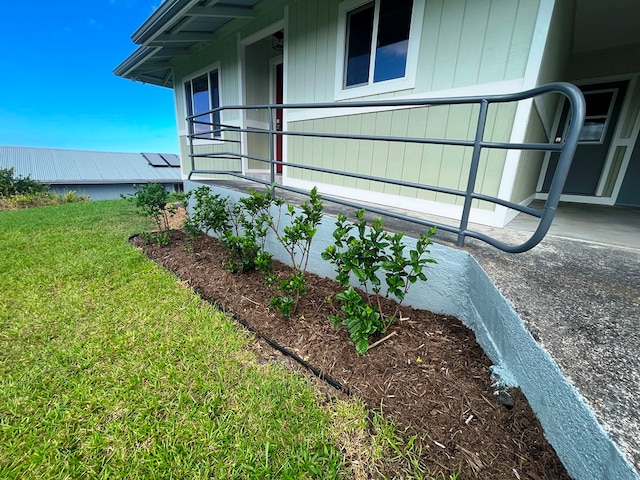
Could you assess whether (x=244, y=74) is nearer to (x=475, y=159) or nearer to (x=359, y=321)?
(x=475, y=159)

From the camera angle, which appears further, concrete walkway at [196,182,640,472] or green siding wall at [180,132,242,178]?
green siding wall at [180,132,242,178]

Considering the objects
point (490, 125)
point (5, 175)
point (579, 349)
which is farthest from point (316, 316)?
point (5, 175)

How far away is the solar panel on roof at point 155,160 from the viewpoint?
2221cm

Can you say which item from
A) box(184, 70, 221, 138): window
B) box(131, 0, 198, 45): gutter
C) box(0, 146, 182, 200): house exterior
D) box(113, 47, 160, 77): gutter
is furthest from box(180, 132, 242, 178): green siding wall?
box(0, 146, 182, 200): house exterior

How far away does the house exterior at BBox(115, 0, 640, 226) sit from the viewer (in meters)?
2.39

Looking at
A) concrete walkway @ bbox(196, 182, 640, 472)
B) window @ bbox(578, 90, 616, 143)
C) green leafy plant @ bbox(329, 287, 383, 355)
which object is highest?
window @ bbox(578, 90, 616, 143)

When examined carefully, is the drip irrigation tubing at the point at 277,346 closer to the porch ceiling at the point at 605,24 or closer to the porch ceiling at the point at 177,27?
the porch ceiling at the point at 177,27

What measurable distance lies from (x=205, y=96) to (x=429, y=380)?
7.34 m

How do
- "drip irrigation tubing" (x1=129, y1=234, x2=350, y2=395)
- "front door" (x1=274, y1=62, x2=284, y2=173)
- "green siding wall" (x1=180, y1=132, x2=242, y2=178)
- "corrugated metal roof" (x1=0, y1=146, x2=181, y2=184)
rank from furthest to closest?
"corrugated metal roof" (x1=0, y1=146, x2=181, y2=184) < "green siding wall" (x1=180, y1=132, x2=242, y2=178) < "front door" (x1=274, y1=62, x2=284, y2=173) < "drip irrigation tubing" (x1=129, y1=234, x2=350, y2=395)

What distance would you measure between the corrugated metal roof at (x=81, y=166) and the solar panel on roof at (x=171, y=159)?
1.65 feet

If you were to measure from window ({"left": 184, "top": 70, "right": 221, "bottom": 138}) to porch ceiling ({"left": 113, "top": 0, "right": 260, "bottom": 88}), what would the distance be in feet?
2.26

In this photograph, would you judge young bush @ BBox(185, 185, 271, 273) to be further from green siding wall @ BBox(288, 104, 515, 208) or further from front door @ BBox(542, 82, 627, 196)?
front door @ BBox(542, 82, 627, 196)

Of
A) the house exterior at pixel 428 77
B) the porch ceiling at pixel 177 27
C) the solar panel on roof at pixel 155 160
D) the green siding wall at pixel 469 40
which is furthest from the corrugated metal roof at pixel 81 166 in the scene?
the green siding wall at pixel 469 40

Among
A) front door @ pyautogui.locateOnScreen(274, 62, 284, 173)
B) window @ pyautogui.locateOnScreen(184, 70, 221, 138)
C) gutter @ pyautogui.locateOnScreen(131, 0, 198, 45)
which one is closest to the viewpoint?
gutter @ pyautogui.locateOnScreen(131, 0, 198, 45)
